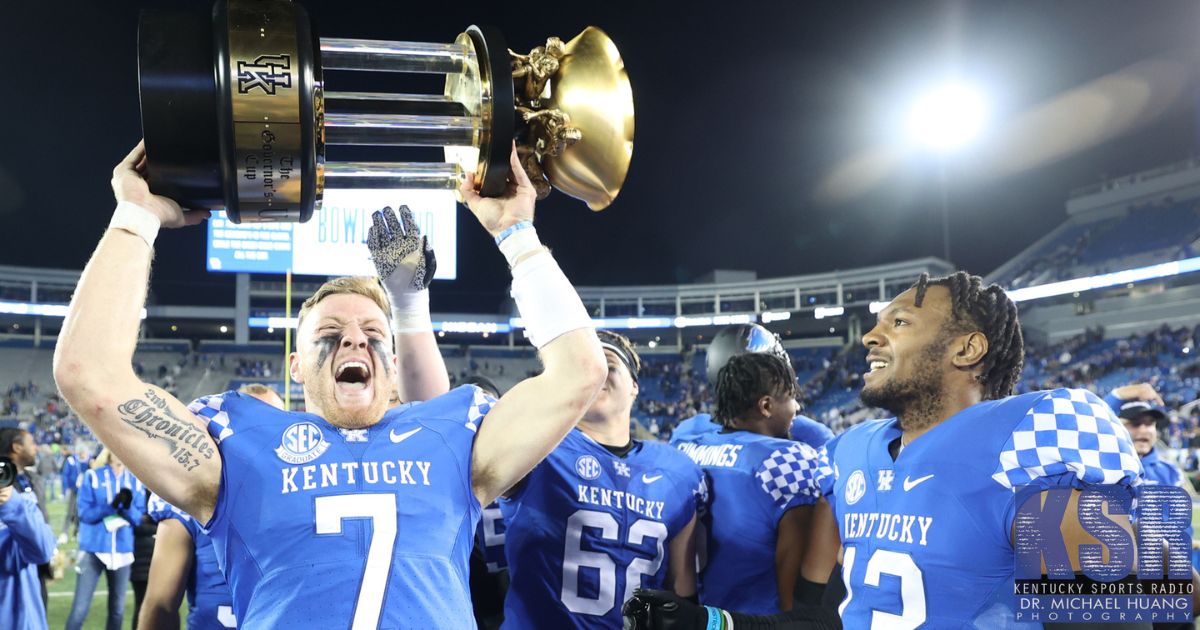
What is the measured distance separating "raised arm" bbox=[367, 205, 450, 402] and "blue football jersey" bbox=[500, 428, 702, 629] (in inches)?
22.0

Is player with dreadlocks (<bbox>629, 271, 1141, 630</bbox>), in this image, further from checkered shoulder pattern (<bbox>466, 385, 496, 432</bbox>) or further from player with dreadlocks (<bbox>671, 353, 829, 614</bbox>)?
checkered shoulder pattern (<bbox>466, 385, 496, 432</bbox>)

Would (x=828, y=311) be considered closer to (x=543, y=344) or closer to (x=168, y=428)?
(x=543, y=344)

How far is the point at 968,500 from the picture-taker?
2.19 m

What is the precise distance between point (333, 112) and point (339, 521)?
0.89 m

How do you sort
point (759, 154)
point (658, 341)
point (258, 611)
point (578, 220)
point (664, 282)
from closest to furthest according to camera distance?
point (258, 611) → point (759, 154) → point (578, 220) → point (658, 341) → point (664, 282)

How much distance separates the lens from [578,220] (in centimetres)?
3581

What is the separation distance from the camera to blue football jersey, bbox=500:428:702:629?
2.74 m

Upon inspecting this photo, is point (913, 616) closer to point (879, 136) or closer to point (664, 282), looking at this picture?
point (879, 136)

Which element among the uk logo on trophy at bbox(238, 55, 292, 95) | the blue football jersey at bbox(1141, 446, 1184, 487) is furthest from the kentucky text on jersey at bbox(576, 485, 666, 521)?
the blue football jersey at bbox(1141, 446, 1184, 487)

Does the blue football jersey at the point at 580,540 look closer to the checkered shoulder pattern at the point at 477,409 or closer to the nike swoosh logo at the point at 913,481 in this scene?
the checkered shoulder pattern at the point at 477,409

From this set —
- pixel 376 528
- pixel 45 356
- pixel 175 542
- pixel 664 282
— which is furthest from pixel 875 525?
pixel 664 282

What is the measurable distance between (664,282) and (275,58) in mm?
43611

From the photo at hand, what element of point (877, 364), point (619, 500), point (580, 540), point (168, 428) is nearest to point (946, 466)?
point (877, 364)

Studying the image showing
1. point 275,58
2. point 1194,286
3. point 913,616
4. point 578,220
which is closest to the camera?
point 275,58
